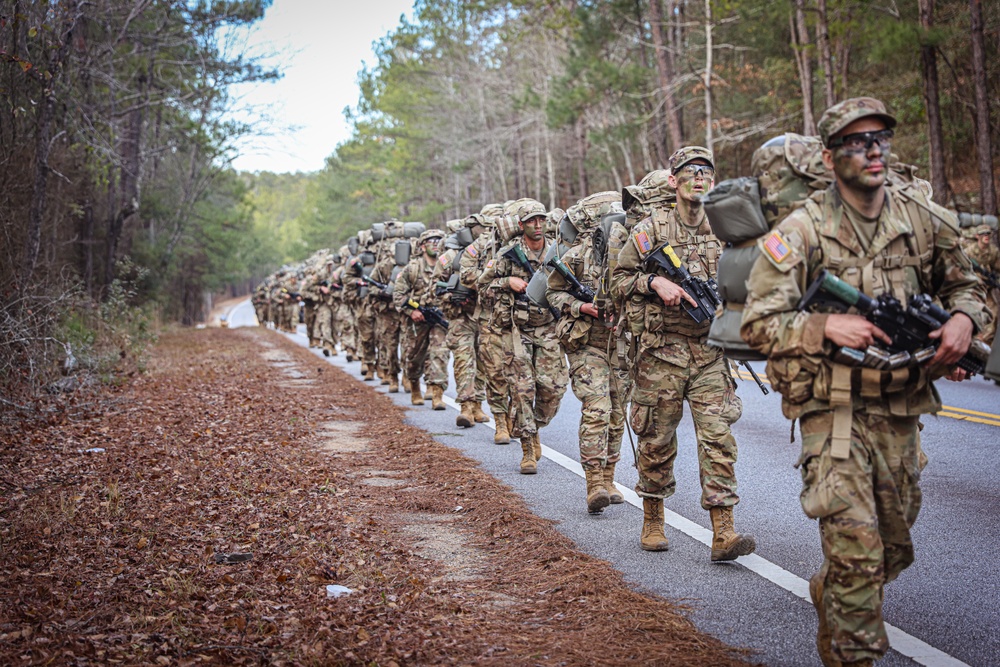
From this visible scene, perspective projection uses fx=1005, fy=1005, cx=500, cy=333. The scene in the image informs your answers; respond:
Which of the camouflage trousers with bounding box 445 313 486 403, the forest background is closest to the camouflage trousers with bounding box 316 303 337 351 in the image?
the forest background

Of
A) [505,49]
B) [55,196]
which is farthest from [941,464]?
[505,49]

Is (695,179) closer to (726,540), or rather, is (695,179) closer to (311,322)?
(726,540)

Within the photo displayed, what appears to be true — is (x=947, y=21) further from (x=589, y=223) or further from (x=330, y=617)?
(x=330, y=617)

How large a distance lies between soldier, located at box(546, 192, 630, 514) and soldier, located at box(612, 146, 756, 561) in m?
0.88

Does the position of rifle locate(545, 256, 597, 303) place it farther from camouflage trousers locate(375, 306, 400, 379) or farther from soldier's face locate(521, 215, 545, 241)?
camouflage trousers locate(375, 306, 400, 379)

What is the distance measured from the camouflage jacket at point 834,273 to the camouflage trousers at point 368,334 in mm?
12561

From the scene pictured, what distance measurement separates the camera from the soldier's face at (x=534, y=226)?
9.09m

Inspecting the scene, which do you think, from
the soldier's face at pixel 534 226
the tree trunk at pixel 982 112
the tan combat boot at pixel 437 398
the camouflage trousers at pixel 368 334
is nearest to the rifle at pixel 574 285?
the soldier's face at pixel 534 226

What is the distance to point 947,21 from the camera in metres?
23.0

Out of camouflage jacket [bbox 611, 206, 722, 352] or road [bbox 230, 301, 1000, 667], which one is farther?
camouflage jacket [bbox 611, 206, 722, 352]

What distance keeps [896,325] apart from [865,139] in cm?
74

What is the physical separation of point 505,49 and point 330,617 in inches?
1585

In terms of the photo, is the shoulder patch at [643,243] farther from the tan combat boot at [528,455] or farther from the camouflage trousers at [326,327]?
the camouflage trousers at [326,327]

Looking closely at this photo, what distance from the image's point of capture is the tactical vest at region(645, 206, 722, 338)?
6.04 meters
